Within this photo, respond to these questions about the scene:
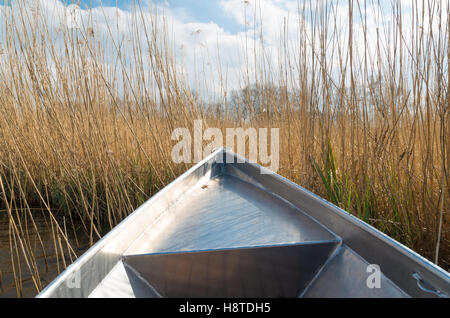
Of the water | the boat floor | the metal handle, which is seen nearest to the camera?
the metal handle

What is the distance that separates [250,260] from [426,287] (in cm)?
35

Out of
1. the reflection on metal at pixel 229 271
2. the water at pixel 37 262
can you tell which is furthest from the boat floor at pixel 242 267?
the water at pixel 37 262

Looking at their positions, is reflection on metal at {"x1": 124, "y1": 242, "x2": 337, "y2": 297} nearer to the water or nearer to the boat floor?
the boat floor

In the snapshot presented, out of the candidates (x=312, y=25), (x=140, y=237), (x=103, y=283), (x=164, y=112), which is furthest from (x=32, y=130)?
(x=312, y=25)

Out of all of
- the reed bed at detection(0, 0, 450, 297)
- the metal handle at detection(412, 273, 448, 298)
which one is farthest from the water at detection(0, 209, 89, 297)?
the metal handle at detection(412, 273, 448, 298)

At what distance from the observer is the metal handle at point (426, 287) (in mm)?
459

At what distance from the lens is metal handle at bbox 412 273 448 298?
1.51 ft

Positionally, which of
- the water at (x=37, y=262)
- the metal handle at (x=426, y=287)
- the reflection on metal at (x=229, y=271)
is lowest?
the water at (x=37, y=262)

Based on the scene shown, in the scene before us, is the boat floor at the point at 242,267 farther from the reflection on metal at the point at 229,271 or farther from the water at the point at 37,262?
the water at the point at 37,262

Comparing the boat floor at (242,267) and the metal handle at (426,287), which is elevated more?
the metal handle at (426,287)

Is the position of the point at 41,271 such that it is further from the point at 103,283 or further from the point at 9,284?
the point at 103,283

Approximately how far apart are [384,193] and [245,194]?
600 mm

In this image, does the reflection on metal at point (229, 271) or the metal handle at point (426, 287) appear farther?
the reflection on metal at point (229, 271)

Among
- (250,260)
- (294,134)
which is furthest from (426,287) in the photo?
(294,134)
